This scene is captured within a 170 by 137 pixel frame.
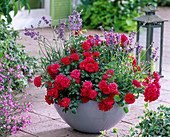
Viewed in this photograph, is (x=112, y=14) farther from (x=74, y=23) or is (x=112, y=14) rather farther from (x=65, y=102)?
(x=65, y=102)

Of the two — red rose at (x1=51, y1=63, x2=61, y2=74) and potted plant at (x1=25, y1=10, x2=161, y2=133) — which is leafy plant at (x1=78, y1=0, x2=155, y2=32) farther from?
red rose at (x1=51, y1=63, x2=61, y2=74)

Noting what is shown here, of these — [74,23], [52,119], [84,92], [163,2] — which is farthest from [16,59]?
[163,2]

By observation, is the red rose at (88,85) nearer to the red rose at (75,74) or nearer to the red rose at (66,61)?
the red rose at (75,74)

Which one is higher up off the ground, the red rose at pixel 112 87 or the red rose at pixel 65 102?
the red rose at pixel 112 87

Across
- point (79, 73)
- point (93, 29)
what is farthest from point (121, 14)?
point (79, 73)

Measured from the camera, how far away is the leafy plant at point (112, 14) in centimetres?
773

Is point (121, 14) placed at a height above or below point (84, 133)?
above

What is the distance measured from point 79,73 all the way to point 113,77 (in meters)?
0.26

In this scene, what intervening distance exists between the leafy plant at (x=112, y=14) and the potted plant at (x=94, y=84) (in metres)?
4.76

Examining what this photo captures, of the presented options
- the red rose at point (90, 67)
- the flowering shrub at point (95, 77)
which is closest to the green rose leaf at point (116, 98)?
the flowering shrub at point (95, 77)

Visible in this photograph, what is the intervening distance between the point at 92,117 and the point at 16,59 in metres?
1.48

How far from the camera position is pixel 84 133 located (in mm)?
2996

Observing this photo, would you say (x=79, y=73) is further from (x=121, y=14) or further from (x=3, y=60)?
(x=121, y=14)

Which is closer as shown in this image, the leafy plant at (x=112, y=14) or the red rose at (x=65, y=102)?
the red rose at (x=65, y=102)
